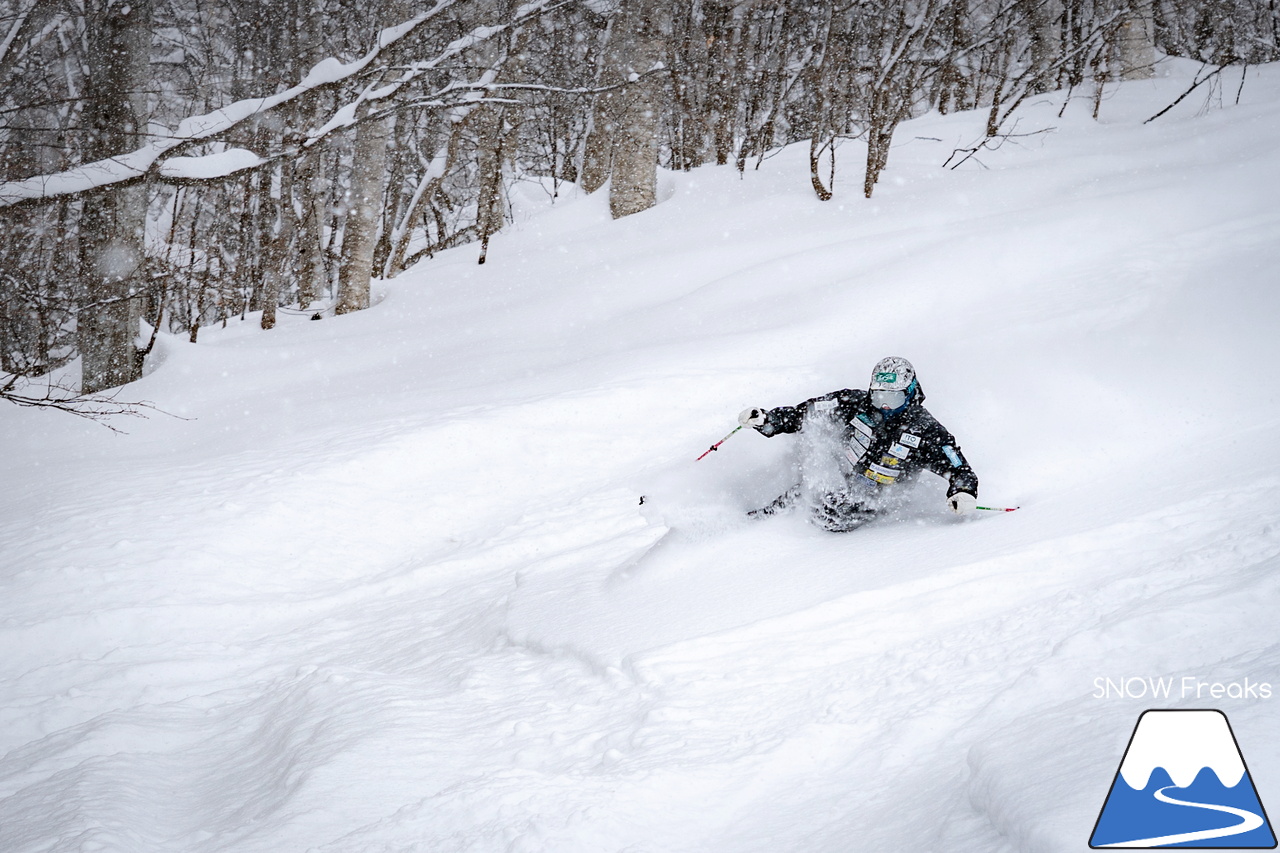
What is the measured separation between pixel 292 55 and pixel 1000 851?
1265 centimetres

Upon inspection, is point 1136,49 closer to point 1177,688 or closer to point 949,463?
point 949,463

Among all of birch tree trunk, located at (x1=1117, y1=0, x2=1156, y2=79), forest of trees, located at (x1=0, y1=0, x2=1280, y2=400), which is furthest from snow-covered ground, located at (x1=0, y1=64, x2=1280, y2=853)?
birch tree trunk, located at (x1=1117, y1=0, x2=1156, y2=79)

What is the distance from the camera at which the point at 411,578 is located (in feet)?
→ 16.8

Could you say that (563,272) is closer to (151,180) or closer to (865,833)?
(151,180)

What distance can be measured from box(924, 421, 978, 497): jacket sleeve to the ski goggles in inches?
10.5

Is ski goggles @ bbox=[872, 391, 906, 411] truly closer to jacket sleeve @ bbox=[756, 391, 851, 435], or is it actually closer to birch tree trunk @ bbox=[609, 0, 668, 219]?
jacket sleeve @ bbox=[756, 391, 851, 435]

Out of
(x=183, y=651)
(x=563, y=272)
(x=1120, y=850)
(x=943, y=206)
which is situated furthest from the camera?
(x=563, y=272)

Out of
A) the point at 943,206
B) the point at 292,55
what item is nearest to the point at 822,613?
the point at 943,206

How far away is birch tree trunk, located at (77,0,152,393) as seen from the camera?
7.31 meters

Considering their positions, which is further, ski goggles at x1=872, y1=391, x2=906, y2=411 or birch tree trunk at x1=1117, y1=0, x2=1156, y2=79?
birch tree trunk at x1=1117, y1=0, x2=1156, y2=79

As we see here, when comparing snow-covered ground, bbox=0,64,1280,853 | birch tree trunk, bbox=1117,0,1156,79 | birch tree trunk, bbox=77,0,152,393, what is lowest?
snow-covered ground, bbox=0,64,1280,853

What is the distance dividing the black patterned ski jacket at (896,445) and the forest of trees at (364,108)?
337 centimetres

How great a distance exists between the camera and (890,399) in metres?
5.02

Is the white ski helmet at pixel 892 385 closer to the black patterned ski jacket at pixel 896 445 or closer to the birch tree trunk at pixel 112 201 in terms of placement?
the black patterned ski jacket at pixel 896 445
